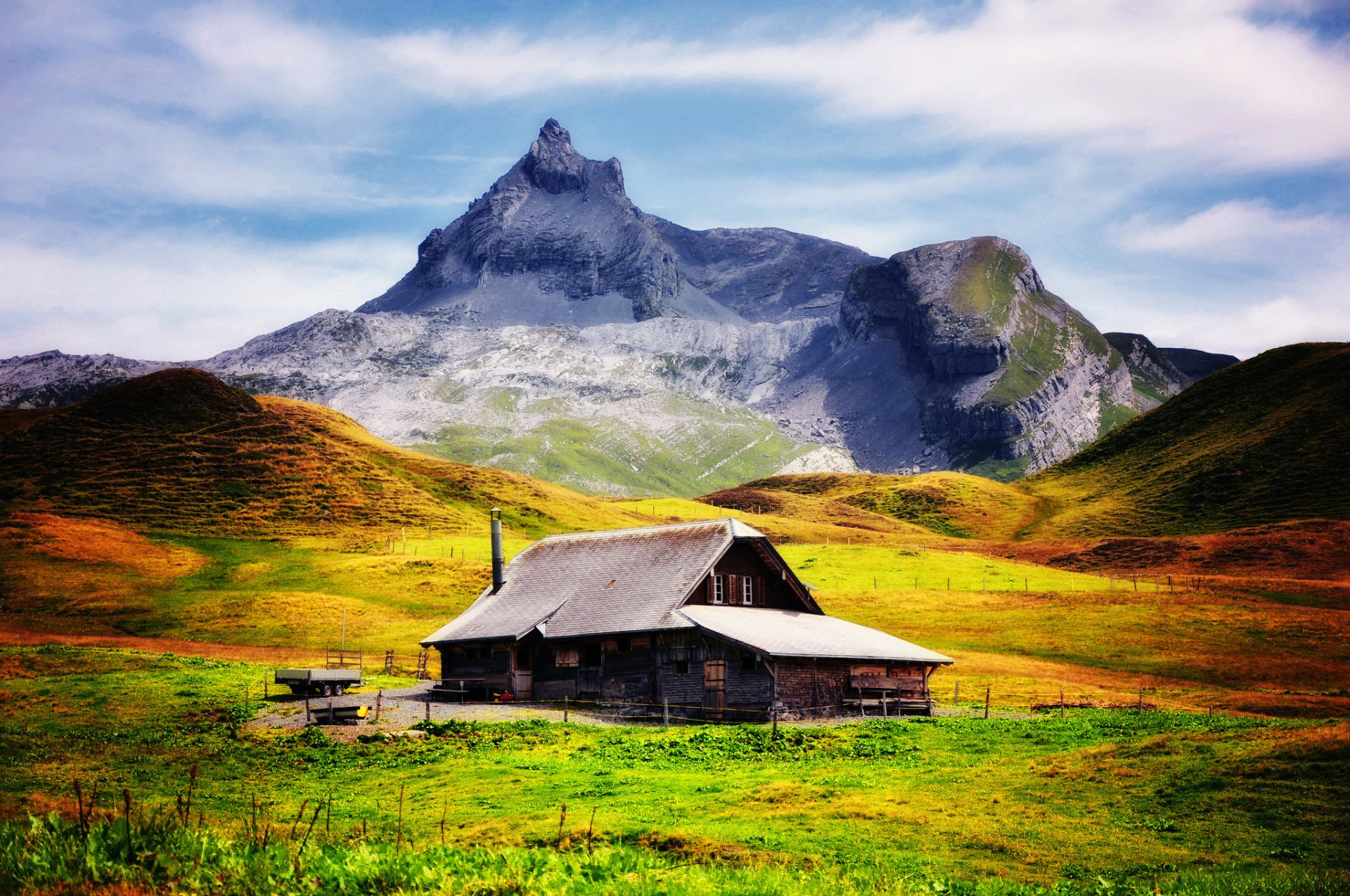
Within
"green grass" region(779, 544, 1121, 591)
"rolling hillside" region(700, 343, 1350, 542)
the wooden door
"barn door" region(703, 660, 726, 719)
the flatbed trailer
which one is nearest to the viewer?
the flatbed trailer

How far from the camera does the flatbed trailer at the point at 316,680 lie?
155 ft

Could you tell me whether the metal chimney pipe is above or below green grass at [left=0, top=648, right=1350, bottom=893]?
above

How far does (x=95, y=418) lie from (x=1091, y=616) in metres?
136

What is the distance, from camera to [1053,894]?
55.6 ft

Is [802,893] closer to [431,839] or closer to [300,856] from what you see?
[300,856]

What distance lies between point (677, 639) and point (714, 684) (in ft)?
9.44

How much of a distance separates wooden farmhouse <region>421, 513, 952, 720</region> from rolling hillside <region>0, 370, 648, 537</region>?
67.5 meters

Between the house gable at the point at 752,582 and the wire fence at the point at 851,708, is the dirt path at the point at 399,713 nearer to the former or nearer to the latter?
the wire fence at the point at 851,708

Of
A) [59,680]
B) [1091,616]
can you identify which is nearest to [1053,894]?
[59,680]

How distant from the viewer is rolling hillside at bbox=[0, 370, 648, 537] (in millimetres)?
122625

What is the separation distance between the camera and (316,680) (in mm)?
47625

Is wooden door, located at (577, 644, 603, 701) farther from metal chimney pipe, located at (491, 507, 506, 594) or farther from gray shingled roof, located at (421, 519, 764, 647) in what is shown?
metal chimney pipe, located at (491, 507, 506, 594)

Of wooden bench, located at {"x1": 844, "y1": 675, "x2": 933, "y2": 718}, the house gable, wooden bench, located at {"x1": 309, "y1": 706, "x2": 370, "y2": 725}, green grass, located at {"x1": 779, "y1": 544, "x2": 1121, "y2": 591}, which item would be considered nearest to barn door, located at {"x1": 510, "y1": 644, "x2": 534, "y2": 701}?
the house gable

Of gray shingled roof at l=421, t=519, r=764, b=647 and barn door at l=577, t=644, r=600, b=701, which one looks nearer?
gray shingled roof at l=421, t=519, r=764, b=647
